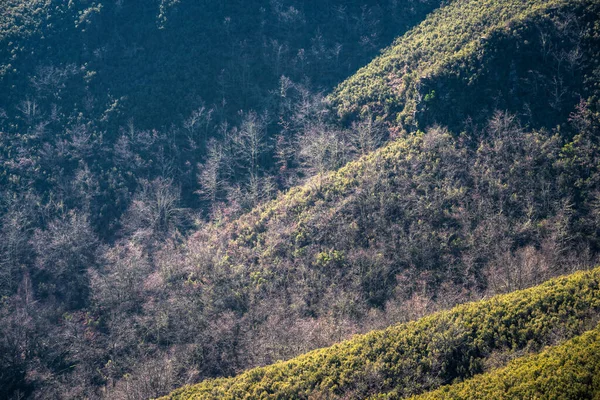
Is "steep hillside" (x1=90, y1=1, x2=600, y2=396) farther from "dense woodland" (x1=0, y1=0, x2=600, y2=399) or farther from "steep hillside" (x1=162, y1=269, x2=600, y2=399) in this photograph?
"steep hillside" (x1=162, y1=269, x2=600, y2=399)

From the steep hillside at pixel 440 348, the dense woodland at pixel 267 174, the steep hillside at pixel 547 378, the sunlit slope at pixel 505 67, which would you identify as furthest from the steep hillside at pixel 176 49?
the steep hillside at pixel 547 378

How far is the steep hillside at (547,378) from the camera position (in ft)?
65.7

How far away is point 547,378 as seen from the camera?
68.4ft

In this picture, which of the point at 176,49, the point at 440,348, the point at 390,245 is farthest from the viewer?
the point at 176,49

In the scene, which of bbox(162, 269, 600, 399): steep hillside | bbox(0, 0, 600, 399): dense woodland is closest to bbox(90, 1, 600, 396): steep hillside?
bbox(0, 0, 600, 399): dense woodland

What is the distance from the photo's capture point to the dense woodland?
130 ft

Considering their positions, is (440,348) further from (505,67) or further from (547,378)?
(505,67)

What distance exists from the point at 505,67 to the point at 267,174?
31.3 metres

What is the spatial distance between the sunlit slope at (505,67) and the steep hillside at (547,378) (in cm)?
2943

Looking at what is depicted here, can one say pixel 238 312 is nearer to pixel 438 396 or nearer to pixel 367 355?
pixel 367 355

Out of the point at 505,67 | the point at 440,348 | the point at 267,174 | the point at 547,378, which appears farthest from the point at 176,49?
the point at 547,378

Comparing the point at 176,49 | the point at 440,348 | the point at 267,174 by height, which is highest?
the point at 176,49

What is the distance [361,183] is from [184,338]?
24.6 meters

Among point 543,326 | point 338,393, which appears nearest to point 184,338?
point 338,393
